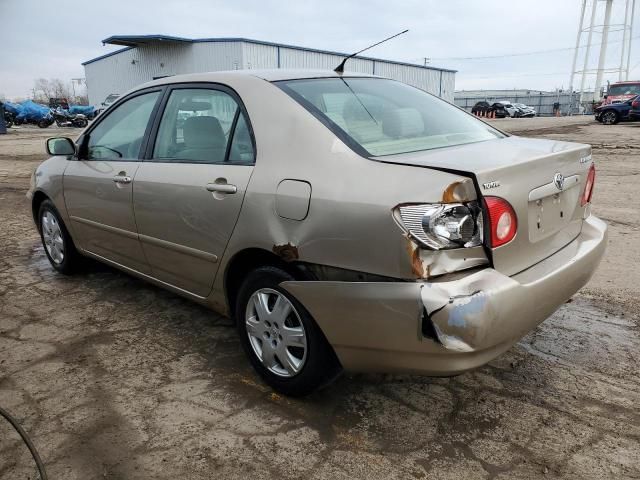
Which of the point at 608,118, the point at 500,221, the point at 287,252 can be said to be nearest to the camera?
the point at 500,221

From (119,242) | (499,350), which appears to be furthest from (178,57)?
(499,350)

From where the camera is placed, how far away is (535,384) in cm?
267

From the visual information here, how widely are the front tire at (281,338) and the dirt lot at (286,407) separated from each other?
0.14 meters

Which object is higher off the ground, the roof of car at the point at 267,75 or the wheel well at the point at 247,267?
the roof of car at the point at 267,75

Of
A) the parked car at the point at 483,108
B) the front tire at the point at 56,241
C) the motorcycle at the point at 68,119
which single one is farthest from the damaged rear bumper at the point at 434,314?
the parked car at the point at 483,108

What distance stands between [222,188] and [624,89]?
29985 millimetres

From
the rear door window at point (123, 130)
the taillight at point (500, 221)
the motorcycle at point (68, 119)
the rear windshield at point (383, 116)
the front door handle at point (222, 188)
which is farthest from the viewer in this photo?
the motorcycle at point (68, 119)

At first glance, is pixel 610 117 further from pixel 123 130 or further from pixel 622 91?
pixel 123 130

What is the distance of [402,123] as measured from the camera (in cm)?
269

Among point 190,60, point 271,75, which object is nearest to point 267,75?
point 271,75

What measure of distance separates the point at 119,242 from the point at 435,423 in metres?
2.38

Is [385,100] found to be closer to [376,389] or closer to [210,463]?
[376,389]

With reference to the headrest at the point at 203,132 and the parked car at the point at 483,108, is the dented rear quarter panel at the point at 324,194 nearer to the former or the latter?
the headrest at the point at 203,132

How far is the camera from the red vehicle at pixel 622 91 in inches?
1032
